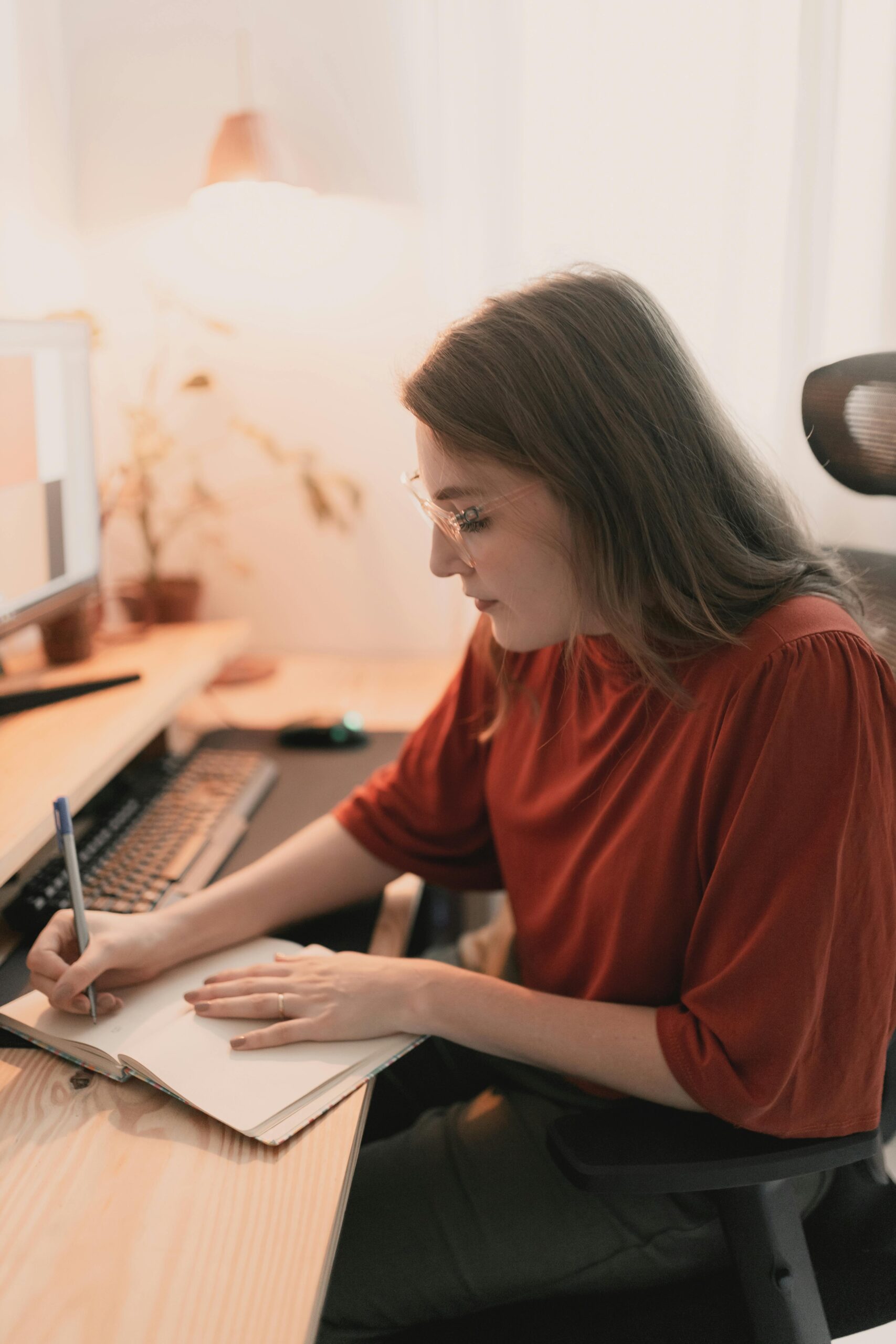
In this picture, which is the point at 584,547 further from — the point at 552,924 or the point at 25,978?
the point at 25,978

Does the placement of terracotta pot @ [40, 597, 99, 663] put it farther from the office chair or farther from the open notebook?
the office chair

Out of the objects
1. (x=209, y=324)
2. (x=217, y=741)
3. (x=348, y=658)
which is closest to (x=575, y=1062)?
(x=217, y=741)

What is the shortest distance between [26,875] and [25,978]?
16 centimetres

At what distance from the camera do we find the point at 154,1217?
25.6 inches

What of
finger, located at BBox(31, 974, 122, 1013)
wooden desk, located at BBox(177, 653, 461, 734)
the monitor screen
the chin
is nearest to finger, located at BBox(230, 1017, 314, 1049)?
finger, located at BBox(31, 974, 122, 1013)

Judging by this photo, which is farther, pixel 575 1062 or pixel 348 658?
pixel 348 658

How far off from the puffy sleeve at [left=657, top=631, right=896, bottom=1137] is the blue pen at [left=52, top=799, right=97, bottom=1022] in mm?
475

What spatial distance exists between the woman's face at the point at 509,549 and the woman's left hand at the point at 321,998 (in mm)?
310

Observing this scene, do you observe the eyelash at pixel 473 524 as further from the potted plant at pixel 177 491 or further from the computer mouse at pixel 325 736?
the potted plant at pixel 177 491

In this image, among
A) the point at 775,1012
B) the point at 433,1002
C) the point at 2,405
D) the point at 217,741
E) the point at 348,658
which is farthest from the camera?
the point at 348,658

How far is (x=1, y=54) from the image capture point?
1561mm

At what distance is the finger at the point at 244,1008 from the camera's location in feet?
2.73

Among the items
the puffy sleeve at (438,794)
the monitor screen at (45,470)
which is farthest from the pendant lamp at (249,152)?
the puffy sleeve at (438,794)

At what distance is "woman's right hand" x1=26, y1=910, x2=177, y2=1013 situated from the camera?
32.7 inches
